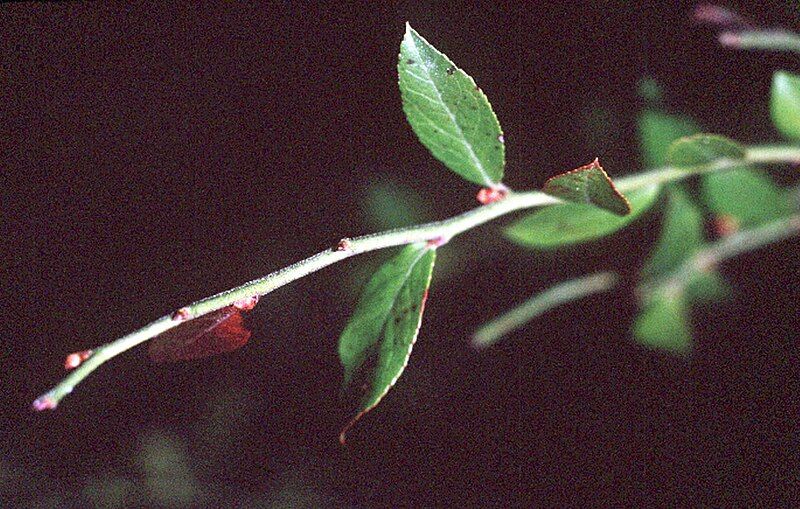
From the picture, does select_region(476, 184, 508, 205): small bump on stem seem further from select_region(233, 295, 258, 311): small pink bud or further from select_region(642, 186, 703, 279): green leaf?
select_region(642, 186, 703, 279): green leaf

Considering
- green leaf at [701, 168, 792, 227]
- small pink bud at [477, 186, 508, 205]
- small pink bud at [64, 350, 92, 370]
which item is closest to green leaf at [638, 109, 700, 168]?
green leaf at [701, 168, 792, 227]

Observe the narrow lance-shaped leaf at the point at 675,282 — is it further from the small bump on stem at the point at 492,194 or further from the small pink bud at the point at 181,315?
the small pink bud at the point at 181,315

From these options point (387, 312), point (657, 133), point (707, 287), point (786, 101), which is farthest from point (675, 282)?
point (387, 312)

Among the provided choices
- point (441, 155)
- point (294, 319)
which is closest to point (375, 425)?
point (294, 319)

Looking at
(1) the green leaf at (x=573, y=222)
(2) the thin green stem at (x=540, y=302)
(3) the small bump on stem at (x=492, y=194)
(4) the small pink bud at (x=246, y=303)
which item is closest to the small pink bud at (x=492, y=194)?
(3) the small bump on stem at (x=492, y=194)

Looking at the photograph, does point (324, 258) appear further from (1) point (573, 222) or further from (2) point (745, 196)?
(2) point (745, 196)

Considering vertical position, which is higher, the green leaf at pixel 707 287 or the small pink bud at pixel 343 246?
the small pink bud at pixel 343 246

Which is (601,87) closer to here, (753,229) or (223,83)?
(753,229)
